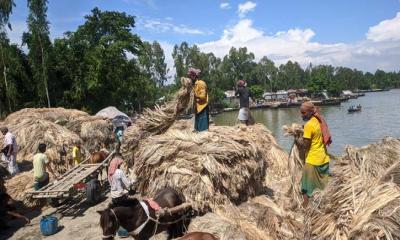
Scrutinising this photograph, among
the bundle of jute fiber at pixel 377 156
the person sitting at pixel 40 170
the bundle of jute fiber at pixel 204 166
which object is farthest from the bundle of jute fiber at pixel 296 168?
the person sitting at pixel 40 170

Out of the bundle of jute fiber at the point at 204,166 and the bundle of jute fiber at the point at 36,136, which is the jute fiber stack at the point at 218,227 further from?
the bundle of jute fiber at the point at 36,136

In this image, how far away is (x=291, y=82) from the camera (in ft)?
405

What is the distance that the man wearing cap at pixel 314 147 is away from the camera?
5609 mm

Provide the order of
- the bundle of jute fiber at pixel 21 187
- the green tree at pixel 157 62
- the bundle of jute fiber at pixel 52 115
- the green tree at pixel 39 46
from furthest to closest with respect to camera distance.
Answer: the green tree at pixel 157 62, the green tree at pixel 39 46, the bundle of jute fiber at pixel 52 115, the bundle of jute fiber at pixel 21 187

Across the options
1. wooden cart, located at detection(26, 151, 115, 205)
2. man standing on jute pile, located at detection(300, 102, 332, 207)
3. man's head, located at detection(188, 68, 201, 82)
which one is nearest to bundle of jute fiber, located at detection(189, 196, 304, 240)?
man standing on jute pile, located at detection(300, 102, 332, 207)

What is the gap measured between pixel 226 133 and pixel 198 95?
1250mm

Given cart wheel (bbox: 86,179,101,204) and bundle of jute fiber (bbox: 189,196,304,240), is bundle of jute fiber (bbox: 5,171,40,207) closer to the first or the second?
cart wheel (bbox: 86,179,101,204)

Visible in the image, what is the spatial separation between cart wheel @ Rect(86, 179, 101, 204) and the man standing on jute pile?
5284 millimetres

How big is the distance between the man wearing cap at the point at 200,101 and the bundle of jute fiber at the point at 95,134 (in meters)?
9.43

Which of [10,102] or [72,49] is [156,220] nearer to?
[10,102]

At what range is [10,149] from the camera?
11016mm

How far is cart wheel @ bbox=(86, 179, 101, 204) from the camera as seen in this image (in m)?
8.76

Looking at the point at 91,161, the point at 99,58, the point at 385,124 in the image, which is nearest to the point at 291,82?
the point at 385,124

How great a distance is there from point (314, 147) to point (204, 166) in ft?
6.05
